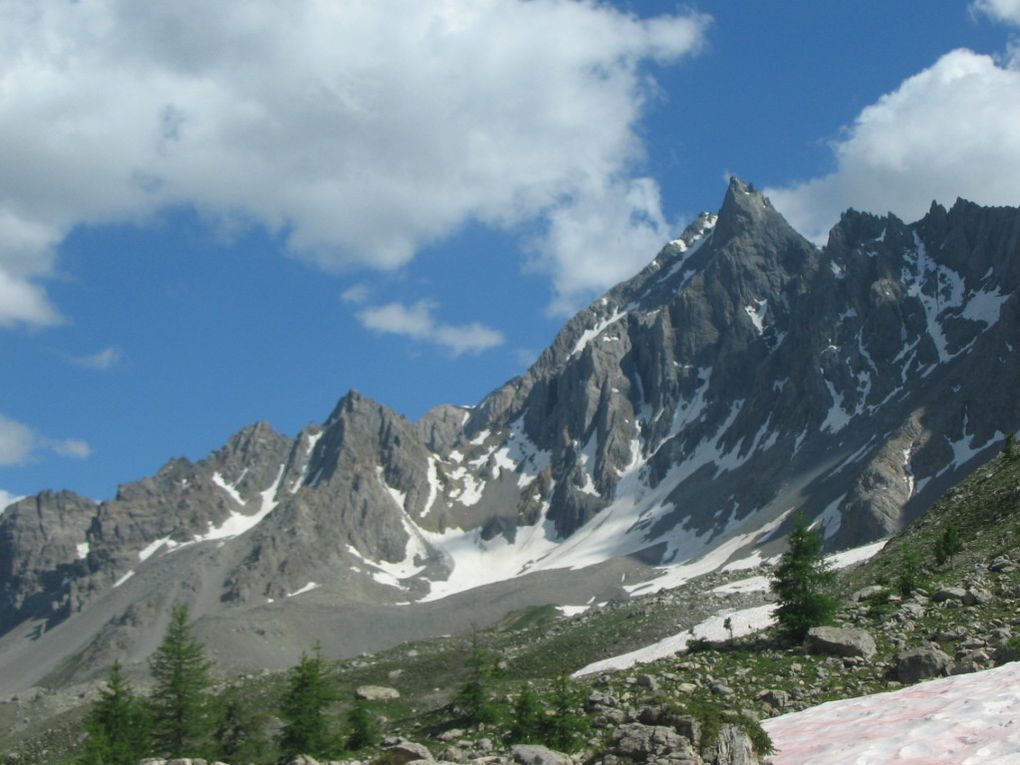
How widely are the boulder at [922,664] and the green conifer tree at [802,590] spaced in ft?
21.0

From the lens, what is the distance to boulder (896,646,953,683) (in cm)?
2664

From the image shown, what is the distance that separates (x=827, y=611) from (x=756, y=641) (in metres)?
2.70

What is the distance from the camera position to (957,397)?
652 feet

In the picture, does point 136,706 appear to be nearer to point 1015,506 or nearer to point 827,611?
point 827,611

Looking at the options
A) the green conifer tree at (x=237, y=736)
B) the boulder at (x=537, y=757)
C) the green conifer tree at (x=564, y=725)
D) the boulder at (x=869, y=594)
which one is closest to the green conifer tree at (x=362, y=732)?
the green conifer tree at (x=237, y=736)

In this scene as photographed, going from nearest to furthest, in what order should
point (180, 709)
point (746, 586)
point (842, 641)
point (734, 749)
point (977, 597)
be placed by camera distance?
1. point (734, 749)
2. point (842, 641)
3. point (977, 597)
4. point (180, 709)
5. point (746, 586)

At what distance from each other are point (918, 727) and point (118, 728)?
39897 mm

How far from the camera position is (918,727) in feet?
57.0

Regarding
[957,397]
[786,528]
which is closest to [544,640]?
[786,528]

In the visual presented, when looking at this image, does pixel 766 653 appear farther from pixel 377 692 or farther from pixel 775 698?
pixel 377 692

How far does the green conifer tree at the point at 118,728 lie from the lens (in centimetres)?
3988

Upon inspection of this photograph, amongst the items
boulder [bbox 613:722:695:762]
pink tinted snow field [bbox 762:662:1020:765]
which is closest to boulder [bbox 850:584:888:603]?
pink tinted snow field [bbox 762:662:1020:765]

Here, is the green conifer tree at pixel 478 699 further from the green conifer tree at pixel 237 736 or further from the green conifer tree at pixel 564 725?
the green conifer tree at pixel 237 736

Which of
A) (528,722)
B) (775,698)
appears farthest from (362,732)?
(775,698)
